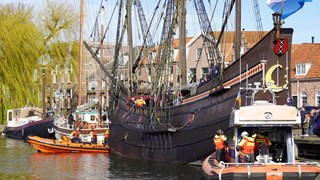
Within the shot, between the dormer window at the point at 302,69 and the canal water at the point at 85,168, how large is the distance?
2355cm

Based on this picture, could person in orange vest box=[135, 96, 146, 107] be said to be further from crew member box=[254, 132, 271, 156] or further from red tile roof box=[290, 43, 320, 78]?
red tile roof box=[290, 43, 320, 78]

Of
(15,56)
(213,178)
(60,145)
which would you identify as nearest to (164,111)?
(60,145)

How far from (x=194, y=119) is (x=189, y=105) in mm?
977

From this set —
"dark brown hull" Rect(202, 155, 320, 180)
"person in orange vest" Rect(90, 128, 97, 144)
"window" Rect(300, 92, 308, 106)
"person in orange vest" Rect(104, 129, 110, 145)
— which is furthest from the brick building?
"dark brown hull" Rect(202, 155, 320, 180)

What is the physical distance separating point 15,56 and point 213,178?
4867 cm

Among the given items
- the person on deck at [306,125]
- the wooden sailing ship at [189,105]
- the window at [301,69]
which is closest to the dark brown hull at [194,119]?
the wooden sailing ship at [189,105]

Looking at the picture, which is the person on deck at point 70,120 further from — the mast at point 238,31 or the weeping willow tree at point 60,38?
the mast at point 238,31

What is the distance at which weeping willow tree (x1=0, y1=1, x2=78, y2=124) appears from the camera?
68500mm

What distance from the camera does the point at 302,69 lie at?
62.5 m

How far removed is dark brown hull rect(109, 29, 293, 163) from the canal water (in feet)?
2.49

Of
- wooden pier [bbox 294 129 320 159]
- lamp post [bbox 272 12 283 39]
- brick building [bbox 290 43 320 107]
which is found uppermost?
lamp post [bbox 272 12 283 39]

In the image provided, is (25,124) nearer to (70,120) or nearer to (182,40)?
(70,120)

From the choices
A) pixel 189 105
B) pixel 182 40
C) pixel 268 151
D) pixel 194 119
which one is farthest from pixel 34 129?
pixel 268 151

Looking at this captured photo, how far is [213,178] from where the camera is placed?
23.0 m
